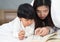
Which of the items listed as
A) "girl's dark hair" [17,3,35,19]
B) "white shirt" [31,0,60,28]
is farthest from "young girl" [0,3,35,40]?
"white shirt" [31,0,60,28]

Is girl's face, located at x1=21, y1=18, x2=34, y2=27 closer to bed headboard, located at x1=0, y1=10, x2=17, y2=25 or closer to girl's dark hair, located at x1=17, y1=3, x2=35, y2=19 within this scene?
girl's dark hair, located at x1=17, y1=3, x2=35, y2=19

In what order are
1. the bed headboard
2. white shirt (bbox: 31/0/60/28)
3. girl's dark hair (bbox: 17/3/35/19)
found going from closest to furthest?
girl's dark hair (bbox: 17/3/35/19) < white shirt (bbox: 31/0/60/28) < the bed headboard

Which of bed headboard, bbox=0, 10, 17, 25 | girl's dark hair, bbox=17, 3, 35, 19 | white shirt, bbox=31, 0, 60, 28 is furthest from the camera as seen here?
bed headboard, bbox=0, 10, 17, 25

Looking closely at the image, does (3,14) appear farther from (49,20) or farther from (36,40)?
(36,40)

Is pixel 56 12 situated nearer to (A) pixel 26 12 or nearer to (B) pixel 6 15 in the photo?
(A) pixel 26 12

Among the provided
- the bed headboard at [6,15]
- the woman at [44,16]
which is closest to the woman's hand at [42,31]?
the woman at [44,16]

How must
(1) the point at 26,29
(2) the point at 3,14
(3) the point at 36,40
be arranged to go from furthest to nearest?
(2) the point at 3,14 < (1) the point at 26,29 < (3) the point at 36,40

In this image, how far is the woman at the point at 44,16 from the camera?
0.88 meters

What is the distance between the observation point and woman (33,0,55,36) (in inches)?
34.6

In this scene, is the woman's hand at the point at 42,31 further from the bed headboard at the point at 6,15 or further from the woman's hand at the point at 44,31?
the bed headboard at the point at 6,15

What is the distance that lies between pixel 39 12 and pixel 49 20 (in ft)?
0.27

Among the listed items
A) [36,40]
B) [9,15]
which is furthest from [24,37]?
[9,15]

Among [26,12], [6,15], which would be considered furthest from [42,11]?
[6,15]

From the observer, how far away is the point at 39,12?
0.89 meters
